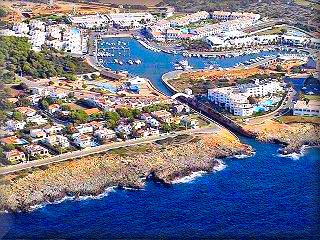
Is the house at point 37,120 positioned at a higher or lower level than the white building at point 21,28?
lower

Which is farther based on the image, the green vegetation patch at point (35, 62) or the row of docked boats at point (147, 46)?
the row of docked boats at point (147, 46)

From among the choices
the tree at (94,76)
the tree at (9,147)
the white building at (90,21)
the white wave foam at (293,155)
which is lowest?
the white wave foam at (293,155)

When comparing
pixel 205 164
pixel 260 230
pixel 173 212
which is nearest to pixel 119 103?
pixel 205 164

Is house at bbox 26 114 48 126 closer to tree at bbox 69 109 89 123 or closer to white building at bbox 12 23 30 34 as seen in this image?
tree at bbox 69 109 89 123

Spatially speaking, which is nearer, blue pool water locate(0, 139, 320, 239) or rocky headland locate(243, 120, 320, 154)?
blue pool water locate(0, 139, 320, 239)

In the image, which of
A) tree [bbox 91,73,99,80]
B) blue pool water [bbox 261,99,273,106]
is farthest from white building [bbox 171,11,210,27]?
blue pool water [bbox 261,99,273,106]

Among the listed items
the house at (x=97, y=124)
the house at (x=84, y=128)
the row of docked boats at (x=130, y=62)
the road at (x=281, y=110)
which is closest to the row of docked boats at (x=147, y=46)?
the row of docked boats at (x=130, y=62)

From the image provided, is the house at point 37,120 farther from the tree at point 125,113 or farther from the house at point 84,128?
the tree at point 125,113
